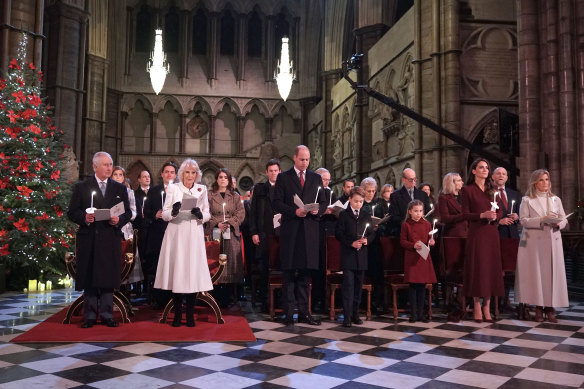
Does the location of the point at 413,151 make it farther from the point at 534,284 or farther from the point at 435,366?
the point at 435,366

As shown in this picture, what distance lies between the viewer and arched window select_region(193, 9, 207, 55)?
30.7 meters

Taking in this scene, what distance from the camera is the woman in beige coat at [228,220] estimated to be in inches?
269

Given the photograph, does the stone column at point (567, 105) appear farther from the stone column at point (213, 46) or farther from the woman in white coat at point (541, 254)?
the stone column at point (213, 46)

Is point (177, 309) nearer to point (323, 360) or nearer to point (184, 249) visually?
point (184, 249)

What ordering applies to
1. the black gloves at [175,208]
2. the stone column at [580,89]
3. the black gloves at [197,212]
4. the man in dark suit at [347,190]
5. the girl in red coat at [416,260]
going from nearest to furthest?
the black gloves at [175,208], the black gloves at [197,212], the girl in red coat at [416,260], the man in dark suit at [347,190], the stone column at [580,89]

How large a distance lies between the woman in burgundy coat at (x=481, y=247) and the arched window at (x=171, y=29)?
2672 cm

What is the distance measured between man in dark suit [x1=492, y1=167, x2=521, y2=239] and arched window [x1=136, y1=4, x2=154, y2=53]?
2632cm

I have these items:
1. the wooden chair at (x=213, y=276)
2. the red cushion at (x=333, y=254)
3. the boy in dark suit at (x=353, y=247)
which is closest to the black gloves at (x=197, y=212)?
the wooden chair at (x=213, y=276)

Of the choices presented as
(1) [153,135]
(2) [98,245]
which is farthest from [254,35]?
(2) [98,245]

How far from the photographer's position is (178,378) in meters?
3.70

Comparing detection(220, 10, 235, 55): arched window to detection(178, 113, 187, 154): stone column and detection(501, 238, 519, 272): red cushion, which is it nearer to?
detection(178, 113, 187, 154): stone column

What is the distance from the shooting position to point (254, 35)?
3141 cm

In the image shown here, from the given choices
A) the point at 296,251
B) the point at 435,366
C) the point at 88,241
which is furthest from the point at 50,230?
the point at 435,366

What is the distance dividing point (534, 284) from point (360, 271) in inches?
82.7
